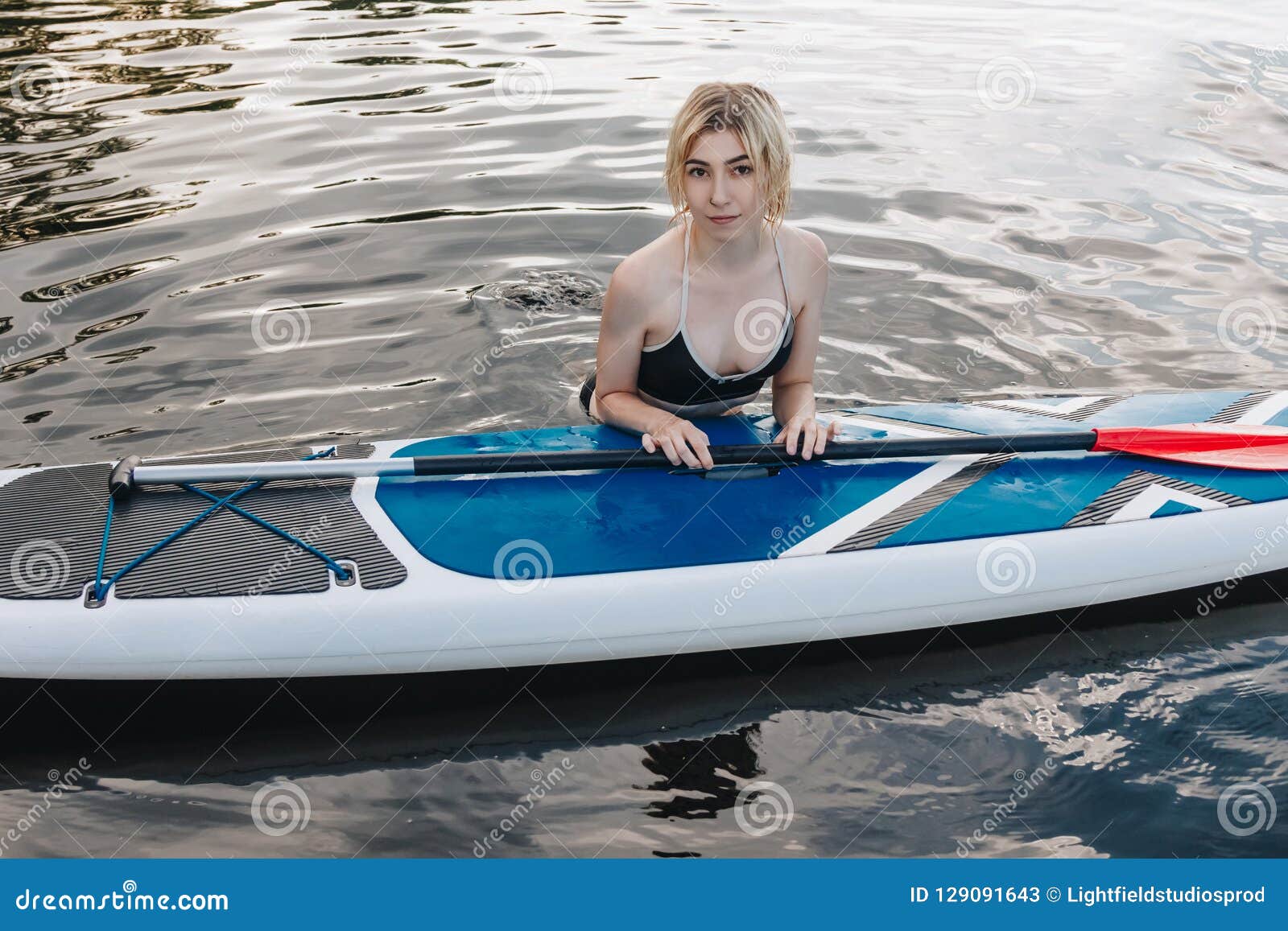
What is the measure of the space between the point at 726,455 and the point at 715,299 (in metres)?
0.47

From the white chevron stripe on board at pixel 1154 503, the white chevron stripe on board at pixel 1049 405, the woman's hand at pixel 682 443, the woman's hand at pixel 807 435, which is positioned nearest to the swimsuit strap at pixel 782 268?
the woman's hand at pixel 807 435

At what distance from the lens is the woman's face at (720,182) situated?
9.75 ft

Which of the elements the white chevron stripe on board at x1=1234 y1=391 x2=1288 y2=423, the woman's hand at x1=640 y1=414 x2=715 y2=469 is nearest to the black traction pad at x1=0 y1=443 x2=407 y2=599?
the woman's hand at x1=640 y1=414 x2=715 y2=469

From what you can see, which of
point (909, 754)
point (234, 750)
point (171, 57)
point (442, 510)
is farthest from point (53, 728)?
point (171, 57)

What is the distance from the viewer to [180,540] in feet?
10.3

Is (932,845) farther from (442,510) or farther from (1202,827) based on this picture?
(442,510)

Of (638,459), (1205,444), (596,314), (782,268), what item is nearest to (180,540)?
(638,459)

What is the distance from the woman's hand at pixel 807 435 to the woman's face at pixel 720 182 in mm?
605

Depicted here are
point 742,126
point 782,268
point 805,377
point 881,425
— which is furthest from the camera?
point 881,425

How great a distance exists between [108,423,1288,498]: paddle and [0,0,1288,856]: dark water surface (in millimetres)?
508

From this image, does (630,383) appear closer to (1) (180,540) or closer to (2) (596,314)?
(1) (180,540)

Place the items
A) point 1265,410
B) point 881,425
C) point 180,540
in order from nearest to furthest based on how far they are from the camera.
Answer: point 180,540 → point 881,425 → point 1265,410

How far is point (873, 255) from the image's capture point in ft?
19.2

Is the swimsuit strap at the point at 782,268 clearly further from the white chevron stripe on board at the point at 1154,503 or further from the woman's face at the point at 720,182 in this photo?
the white chevron stripe on board at the point at 1154,503
